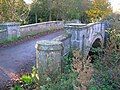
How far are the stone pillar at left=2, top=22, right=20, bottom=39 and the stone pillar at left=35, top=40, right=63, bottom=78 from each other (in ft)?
23.7

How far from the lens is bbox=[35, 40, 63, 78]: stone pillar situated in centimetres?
782

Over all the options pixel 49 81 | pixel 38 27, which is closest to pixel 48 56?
pixel 49 81

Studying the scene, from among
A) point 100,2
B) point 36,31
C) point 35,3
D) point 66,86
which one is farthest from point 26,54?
point 100,2

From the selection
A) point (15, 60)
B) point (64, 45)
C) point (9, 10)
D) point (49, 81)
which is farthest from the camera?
point (9, 10)

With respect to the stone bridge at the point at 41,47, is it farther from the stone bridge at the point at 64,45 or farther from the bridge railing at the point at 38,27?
the bridge railing at the point at 38,27

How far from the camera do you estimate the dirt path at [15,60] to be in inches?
358

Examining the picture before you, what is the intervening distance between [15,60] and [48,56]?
3.22m

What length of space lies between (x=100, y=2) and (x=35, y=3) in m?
7.49

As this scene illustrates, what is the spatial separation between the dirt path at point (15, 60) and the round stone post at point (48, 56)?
4.10 feet

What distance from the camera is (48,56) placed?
7.86 metres

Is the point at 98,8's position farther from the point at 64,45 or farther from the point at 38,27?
the point at 64,45

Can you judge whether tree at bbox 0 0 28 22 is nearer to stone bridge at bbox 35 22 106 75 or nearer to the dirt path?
the dirt path

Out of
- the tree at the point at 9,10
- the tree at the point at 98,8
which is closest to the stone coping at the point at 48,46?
the tree at the point at 9,10

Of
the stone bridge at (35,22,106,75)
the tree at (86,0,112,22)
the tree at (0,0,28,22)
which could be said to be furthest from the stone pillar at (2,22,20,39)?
the tree at (86,0,112,22)
